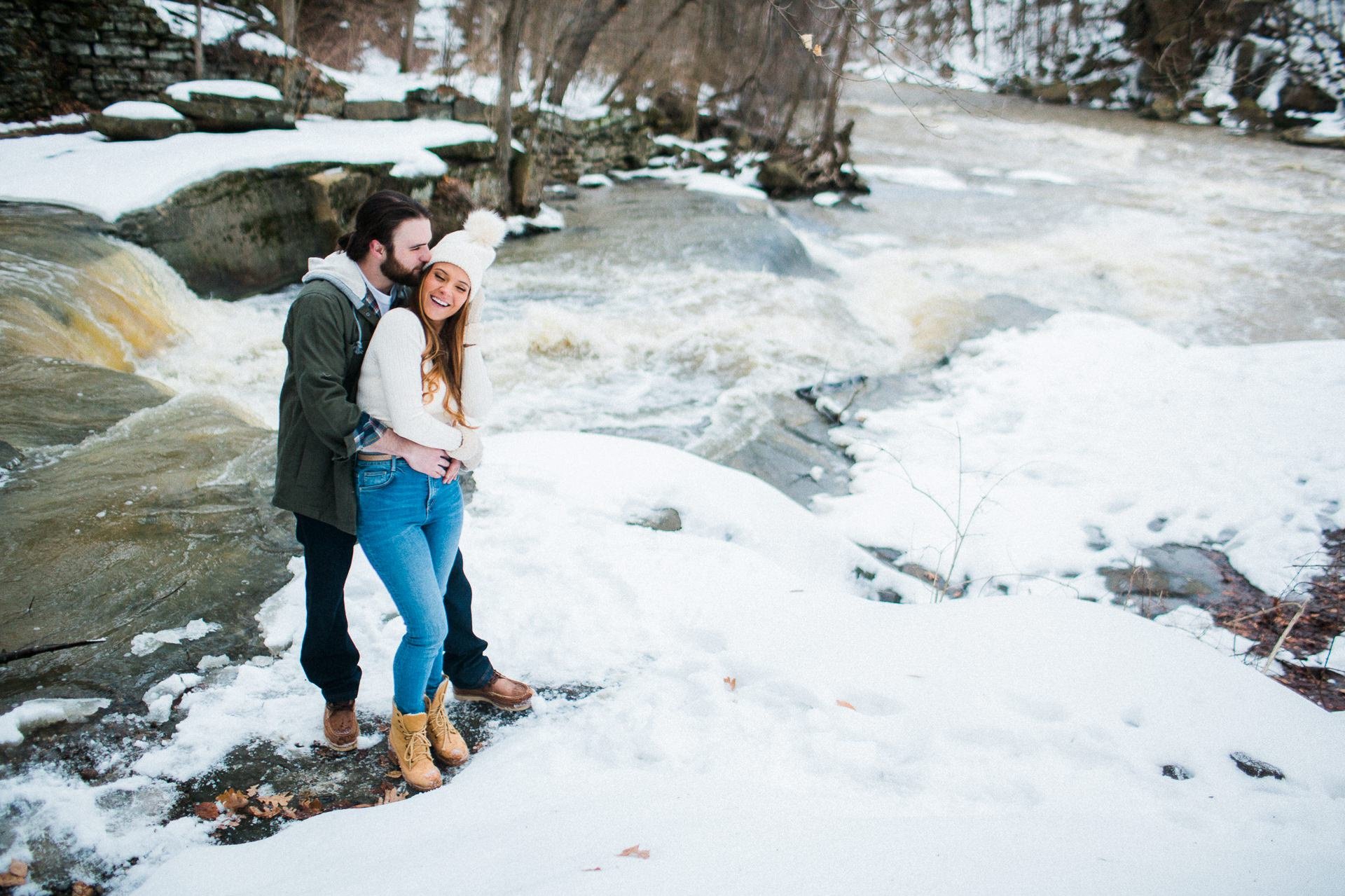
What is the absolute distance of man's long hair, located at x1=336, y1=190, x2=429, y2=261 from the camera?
2.12 meters

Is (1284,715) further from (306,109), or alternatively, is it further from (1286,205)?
(1286,205)

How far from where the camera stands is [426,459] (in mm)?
2164

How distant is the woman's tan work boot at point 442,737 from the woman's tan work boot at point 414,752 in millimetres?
71

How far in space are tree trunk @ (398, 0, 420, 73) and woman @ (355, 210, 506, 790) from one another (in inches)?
708

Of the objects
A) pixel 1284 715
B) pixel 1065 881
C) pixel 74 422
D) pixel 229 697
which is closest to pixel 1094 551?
pixel 1284 715

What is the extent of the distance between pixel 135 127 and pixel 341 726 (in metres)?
9.27

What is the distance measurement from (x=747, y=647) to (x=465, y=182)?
10254 mm

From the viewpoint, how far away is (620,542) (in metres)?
3.92

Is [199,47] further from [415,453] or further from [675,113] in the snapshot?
[415,453]

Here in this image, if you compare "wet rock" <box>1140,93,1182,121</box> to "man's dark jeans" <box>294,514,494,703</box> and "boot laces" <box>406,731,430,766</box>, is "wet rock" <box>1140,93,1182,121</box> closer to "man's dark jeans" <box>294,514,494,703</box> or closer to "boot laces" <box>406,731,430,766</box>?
"man's dark jeans" <box>294,514,494,703</box>

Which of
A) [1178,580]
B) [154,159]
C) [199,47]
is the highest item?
[199,47]

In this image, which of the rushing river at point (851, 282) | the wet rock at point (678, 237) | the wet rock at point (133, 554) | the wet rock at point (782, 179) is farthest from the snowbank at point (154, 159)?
the wet rock at point (782, 179)

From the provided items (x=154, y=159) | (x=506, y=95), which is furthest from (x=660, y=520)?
(x=506, y=95)

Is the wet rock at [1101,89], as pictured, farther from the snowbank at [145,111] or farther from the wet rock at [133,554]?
the wet rock at [133,554]
